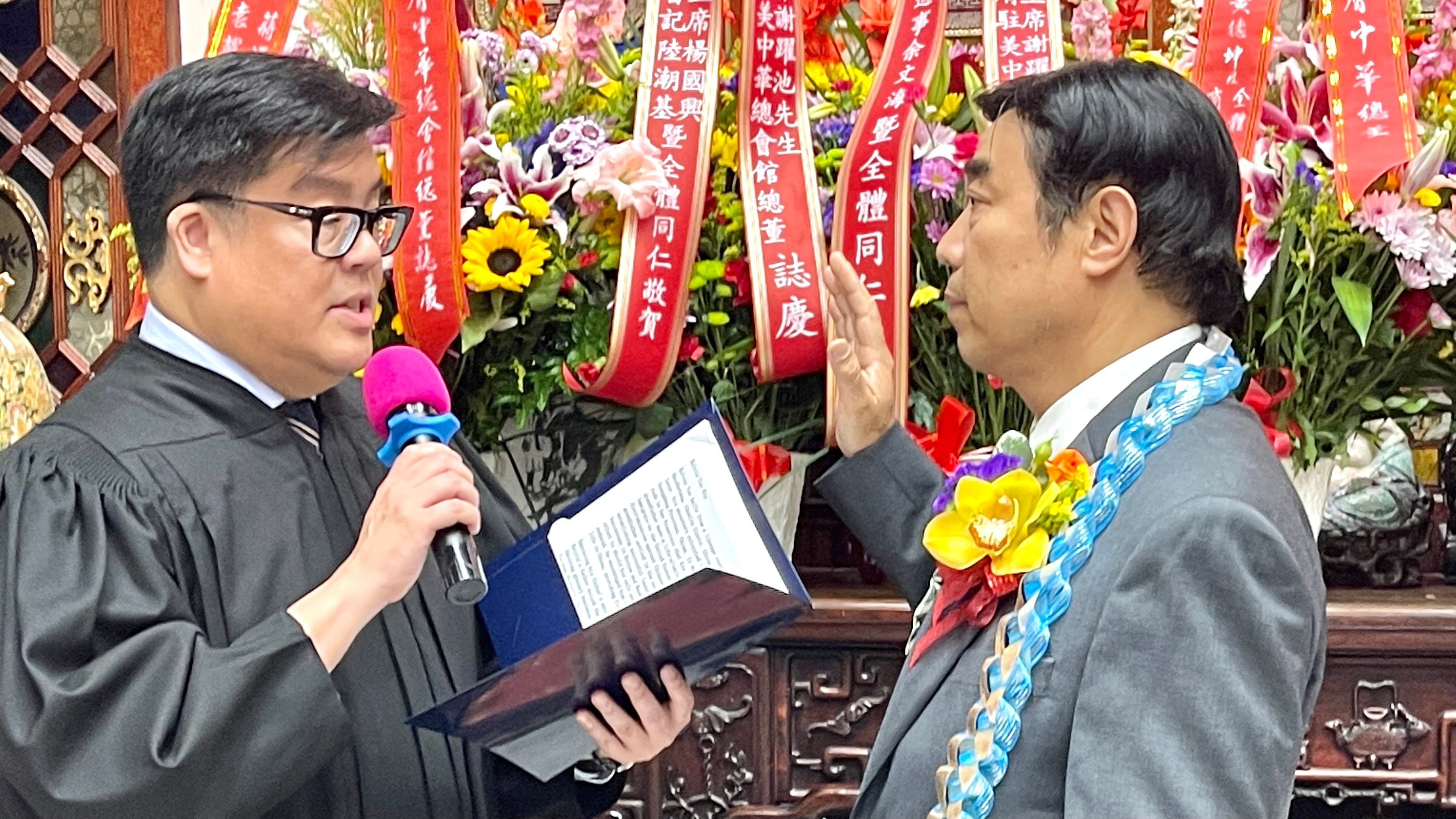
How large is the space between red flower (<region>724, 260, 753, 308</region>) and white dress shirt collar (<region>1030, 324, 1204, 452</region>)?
0.66 metres

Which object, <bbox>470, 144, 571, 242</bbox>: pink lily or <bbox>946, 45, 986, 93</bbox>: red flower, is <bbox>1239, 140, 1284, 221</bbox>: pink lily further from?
<bbox>470, 144, 571, 242</bbox>: pink lily

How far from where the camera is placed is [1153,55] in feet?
6.47

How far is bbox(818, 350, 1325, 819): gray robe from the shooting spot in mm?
1130

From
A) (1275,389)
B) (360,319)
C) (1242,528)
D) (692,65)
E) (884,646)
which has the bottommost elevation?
(884,646)

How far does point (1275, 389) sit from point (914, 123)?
0.53 m

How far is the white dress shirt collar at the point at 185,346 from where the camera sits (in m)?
1.49

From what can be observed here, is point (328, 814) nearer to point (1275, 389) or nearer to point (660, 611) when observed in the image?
point (660, 611)

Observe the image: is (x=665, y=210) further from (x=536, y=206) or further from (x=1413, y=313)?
(x=1413, y=313)

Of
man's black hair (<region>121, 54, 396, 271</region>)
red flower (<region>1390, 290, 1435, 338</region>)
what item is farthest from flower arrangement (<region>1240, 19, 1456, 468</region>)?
man's black hair (<region>121, 54, 396, 271</region>)

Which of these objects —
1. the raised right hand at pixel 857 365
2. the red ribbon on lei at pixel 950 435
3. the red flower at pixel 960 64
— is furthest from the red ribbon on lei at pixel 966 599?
the red flower at pixel 960 64

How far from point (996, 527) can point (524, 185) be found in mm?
864

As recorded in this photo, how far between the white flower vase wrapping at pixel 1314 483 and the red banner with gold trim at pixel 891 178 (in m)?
0.47

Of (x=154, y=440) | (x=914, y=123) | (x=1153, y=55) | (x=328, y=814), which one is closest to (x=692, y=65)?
(x=914, y=123)

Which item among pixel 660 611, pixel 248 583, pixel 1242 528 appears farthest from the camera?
pixel 248 583
